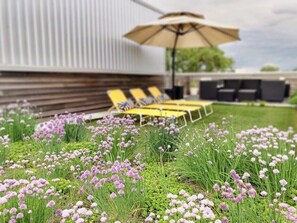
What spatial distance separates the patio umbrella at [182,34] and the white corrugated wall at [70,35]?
0.79 metres

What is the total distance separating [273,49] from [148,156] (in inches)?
925

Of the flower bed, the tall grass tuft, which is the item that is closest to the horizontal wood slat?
the flower bed

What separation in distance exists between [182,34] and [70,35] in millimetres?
3440

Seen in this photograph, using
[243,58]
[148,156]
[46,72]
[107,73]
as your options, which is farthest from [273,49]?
[148,156]

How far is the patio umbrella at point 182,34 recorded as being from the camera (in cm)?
766

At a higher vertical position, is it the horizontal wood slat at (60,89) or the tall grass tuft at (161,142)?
the horizontal wood slat at (60,89)

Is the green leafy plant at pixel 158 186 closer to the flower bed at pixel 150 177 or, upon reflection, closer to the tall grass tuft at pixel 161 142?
the flower bed at pixel 150 177

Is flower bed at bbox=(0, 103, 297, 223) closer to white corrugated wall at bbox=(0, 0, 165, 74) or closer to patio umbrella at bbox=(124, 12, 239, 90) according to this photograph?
white corrugated wall at bbox=(0, 0, 165, 74)

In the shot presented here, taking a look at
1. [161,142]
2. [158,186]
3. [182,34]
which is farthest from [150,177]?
[182,34]

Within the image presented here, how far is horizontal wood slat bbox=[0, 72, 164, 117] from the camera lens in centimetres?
560

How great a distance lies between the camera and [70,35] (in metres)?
6.75

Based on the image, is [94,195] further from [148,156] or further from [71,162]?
[148,156]

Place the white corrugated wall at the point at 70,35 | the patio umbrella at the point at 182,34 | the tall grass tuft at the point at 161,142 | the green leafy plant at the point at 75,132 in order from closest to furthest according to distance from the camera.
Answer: the tall grass tuft at the point at 161,142 < the green leafy plant at the point at 75,132 < the white corrugated wall at the point at 70,35 < the patio umbrella at the point at 182,34

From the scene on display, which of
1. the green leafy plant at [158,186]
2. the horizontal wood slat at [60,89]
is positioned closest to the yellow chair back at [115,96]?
the horizontal wood slat at [60,89]
